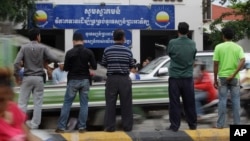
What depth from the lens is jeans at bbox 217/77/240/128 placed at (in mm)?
10219

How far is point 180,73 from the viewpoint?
9875mm

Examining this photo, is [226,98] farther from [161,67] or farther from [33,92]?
[161,67]

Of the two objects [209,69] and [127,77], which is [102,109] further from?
[209,69]

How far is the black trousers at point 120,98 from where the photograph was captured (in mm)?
9750

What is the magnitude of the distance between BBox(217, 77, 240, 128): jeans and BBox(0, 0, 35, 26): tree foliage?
30.8 feet

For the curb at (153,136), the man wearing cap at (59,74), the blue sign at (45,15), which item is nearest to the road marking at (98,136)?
the curb at (153,136)

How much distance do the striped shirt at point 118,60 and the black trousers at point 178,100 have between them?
2.58ft

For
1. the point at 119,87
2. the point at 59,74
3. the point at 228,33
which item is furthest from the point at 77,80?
the point at 59,74

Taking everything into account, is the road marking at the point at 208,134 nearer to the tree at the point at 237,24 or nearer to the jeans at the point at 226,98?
the jeans at the point at 226,98

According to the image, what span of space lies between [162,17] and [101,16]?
9.45 feet

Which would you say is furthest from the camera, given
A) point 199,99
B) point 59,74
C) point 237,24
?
point 237,24

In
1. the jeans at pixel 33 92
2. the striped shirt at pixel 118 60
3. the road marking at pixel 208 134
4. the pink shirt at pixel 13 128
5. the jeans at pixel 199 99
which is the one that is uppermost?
the striped shirt at pixel 118 60

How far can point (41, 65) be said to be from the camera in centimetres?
1027

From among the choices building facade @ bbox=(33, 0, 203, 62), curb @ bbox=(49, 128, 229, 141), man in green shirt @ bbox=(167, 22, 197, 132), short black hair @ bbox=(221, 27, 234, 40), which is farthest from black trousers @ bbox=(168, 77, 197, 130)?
building facade @ bbox=(33, 0, 203, 62)
